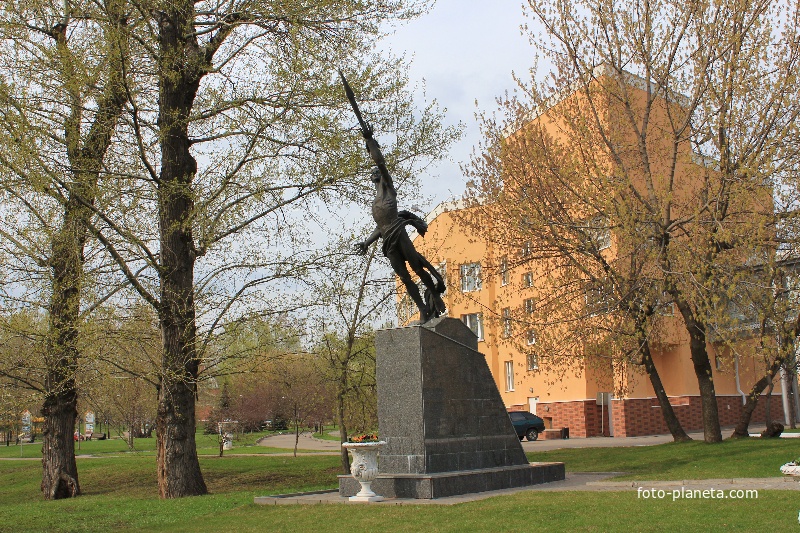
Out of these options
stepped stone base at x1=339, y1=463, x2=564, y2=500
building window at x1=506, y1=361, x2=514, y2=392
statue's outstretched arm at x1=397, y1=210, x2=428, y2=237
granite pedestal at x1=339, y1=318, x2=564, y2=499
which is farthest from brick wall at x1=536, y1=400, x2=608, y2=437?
statue's outstretched arm at x1=397, y1=210, x2=428, y2=237

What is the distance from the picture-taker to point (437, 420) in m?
10.9

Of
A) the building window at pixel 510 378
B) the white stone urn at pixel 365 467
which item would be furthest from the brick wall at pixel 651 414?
Result: the white stone urn at pixel 365 467

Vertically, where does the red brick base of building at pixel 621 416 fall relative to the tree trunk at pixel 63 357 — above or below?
below

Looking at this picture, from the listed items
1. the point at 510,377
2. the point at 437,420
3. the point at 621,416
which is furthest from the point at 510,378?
the point at 437,420

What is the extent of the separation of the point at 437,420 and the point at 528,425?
69.7 ft

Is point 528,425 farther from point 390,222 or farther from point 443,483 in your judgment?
point 443,483

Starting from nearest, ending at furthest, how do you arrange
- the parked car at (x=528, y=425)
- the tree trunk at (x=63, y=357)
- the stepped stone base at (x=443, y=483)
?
the stepped stone base at (x=443, y=483), the tree trunk at (x=63, y=357), the parked car at (x=528, y=425)

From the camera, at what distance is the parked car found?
102ft

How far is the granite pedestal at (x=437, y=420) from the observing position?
10.5 meters

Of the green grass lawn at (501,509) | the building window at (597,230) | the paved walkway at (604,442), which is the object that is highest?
the building window at (597,230)

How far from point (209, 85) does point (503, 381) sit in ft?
83.3

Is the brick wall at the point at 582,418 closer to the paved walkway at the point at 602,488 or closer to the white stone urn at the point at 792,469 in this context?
the paved walkway at the point at 602,488

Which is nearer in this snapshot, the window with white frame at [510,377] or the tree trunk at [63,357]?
the tree trunk at [63,357]

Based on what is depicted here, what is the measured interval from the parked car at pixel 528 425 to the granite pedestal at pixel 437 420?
1944cm
